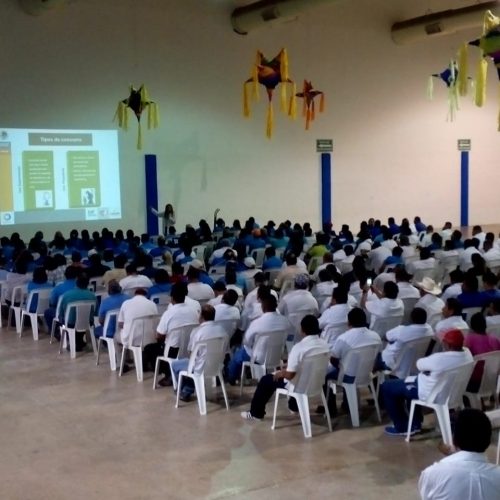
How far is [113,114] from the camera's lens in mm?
17281

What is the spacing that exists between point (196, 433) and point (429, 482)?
3031mm

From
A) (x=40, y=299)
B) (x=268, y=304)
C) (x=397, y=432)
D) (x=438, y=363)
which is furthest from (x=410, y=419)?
(x=40, y=299)

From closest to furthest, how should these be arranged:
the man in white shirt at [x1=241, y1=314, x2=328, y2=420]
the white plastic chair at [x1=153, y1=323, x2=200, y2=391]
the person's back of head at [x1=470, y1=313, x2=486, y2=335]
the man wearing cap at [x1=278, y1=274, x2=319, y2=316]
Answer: the man in white shirt at [x1=241, y1=314, x2=328, y2=420] → the person's back of head at [x1=470, y1=313, x2=486, y2=335] → the white plastic chair at [x1=153, y1=323, x2=200, y2=391] → the man wearing cap at [x1=278, y1=274, x2=319, y2=316]

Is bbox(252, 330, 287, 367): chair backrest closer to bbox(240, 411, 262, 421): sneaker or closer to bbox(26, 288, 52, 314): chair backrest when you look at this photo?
bbox(240, 411, 262, 421): sneaker

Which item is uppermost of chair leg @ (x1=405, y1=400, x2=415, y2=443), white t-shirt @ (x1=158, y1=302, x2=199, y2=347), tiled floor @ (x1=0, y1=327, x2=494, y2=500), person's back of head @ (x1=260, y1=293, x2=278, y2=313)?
person's back of head @ (x1=260, y1=293, x2=278, y2=313)

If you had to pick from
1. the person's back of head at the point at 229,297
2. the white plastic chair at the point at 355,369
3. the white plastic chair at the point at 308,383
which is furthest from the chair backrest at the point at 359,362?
the person's back of head at the point at 229,297

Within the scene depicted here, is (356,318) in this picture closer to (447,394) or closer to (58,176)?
(447,394)

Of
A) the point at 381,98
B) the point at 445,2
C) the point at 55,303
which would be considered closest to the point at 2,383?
the point at 55,303

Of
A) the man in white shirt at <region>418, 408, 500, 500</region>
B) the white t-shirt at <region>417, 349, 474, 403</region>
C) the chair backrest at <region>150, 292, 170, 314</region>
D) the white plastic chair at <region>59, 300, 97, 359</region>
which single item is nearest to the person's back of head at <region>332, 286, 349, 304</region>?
the white t-shirt at <region>417, 349, 474, 403</region>

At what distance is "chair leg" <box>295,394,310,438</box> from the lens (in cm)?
575

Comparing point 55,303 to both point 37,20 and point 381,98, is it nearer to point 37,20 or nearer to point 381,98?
point 37,20

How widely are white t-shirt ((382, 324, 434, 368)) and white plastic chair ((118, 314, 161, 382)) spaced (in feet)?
7.96

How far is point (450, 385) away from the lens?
209 inches

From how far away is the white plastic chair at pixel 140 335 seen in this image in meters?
7.32
